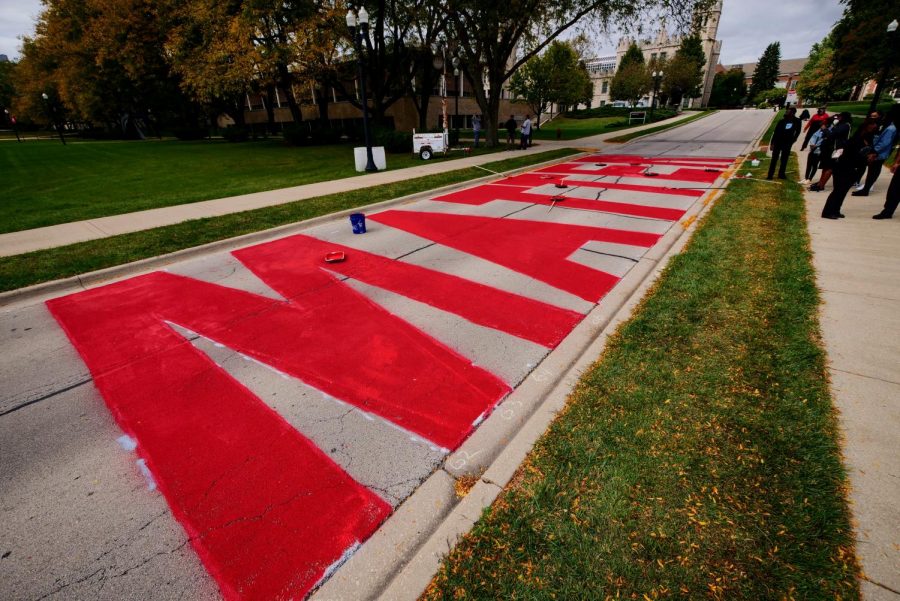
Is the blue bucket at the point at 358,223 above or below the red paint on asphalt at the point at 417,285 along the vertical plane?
above

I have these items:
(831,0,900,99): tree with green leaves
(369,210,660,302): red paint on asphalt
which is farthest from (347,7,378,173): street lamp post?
(831,0,900,99): tree with green leaves

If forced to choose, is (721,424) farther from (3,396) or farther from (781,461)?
(3,396)

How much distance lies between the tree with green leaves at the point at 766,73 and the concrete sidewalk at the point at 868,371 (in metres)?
119

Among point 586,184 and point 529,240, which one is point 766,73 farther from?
point 529,240

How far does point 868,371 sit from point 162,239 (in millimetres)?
11050

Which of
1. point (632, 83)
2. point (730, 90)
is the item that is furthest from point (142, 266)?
point (730, 90)

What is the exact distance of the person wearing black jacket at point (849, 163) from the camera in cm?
818

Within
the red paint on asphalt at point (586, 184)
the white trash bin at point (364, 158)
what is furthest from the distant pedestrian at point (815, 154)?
the white trash bin at point (364, 158)

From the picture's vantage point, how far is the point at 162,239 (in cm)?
837

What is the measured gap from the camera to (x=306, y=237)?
28.8ft

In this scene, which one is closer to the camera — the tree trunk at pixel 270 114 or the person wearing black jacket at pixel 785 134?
the person wearing black jacket at pixel 785 134

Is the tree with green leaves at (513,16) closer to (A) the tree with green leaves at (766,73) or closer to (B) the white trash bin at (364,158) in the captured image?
(B) the white trash bin at (364,158)

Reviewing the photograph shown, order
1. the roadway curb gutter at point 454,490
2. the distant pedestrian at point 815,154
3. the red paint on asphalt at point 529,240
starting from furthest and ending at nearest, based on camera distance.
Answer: the distant pedestrian at point 815,154
the red paint on asphalt at point 529,240
the roadway curb gutter at point 454,490

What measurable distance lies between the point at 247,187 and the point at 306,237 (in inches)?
264
